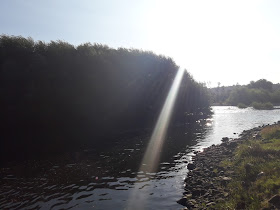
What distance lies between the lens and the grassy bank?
35.5ft

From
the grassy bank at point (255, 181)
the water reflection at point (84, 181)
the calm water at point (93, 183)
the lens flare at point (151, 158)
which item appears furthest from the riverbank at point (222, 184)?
the lens flare at point (151, 158)

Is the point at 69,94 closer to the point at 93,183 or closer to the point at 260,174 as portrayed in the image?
the point at 93,183

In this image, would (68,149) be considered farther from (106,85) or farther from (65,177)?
(106,85)

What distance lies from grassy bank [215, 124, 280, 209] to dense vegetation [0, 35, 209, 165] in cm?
2512

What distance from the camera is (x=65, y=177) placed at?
1934cm

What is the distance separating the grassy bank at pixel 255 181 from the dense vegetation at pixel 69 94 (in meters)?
25.1

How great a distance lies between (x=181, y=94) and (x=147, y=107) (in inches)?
846

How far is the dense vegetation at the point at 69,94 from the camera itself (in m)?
39.1

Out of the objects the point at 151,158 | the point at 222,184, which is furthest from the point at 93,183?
the point at 222,184

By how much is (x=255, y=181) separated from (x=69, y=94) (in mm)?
40243

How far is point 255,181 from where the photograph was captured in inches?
522

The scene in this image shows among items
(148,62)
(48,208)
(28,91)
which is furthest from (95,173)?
(148,62)

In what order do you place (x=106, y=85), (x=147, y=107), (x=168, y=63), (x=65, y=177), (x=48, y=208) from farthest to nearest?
(x=168, y=63), (x=147, y=107), (x=106, y=85), (x=65, y=177), (x=48, y=208)

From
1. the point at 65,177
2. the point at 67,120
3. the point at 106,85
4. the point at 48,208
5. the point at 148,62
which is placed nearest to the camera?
the point at 48,208
